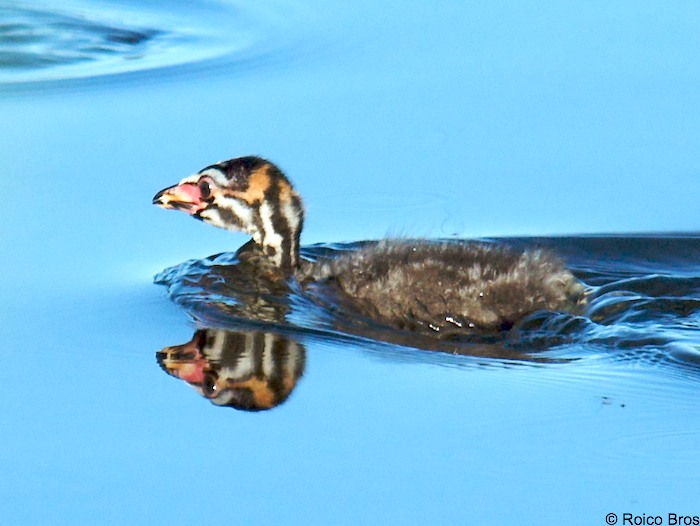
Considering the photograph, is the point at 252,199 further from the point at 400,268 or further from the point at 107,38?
the point at 107,38

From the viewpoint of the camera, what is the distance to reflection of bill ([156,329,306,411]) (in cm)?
659

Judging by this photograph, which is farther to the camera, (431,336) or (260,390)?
(431,336)

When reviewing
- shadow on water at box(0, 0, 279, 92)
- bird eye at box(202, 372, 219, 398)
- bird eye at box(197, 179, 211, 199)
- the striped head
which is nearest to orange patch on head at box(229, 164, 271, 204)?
the striped head

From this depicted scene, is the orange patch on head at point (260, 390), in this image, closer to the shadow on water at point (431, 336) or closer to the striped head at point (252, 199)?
the shadow on water at point (431, 336)

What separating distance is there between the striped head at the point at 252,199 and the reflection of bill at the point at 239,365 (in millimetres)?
Result: 911

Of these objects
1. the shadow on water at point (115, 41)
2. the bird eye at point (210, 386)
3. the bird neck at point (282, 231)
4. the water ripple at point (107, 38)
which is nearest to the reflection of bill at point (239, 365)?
the bird eye at point (210, 386)

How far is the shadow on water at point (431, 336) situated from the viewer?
6824 mm

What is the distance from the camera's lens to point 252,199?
820cm

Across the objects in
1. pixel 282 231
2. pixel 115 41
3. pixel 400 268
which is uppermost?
pixel 115 41

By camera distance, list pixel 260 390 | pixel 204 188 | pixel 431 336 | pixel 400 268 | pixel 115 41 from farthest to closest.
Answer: pixel 115 41, pixel 204 188, pixel 400 268, pixel 431 336, pixel 260 390

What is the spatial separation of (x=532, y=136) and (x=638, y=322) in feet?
7.27

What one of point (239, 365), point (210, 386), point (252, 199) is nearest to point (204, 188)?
point (252, 199)

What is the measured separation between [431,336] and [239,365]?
92 cm

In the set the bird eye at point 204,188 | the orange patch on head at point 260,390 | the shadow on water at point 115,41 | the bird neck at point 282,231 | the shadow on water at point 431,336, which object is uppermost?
the shadow on water at point 115,41
